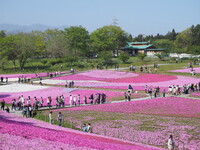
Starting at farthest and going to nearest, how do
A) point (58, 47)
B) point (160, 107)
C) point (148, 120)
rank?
1. point (58, 47)
2. point (160, 107)
3. point (148, 120)

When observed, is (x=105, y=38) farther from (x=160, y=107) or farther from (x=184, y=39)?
(x=160, y=107)

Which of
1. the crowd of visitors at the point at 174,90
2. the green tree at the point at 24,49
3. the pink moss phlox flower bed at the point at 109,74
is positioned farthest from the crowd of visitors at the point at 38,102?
the green tree at the point at 24,49

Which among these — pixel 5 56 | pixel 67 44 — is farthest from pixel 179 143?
pixel 67 44

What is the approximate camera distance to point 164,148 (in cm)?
2222

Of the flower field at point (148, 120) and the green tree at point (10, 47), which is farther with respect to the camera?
the green tree at point (10, 47)

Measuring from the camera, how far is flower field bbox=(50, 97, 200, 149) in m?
24.7

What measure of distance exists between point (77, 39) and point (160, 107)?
96.1 meters

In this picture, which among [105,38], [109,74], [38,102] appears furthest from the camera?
[105,38]

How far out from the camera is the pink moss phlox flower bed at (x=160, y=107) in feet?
116

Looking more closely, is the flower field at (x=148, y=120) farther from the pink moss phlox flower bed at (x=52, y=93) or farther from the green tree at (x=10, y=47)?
the green tree at (x=10, y=47)

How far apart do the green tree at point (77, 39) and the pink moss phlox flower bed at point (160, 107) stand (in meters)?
89.9

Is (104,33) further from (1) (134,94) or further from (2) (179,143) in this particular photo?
(2) (179,143)

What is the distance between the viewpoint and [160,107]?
38.5 metres

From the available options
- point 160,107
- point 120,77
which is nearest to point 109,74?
point 120,77
